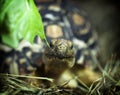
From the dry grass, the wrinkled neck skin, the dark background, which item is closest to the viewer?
the dry grass

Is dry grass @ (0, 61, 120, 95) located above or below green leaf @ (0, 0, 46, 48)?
below

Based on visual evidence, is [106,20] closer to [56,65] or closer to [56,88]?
[56,65]

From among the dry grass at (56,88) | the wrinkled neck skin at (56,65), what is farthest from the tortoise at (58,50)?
the dry grass at (56,88)

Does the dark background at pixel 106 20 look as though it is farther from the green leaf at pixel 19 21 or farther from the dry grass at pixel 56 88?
the green leaf at pixel 19 21

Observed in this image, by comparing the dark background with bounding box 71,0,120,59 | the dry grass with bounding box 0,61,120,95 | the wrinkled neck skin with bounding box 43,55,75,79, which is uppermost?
the dark background with bounding box 71,0,120,59

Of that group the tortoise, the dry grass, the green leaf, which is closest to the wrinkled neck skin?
the tortoise

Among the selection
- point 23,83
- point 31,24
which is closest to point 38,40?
point 23,83

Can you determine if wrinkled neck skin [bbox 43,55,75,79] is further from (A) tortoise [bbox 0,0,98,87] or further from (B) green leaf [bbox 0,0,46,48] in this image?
(B) green leaf [bbox 0,0,46,48]

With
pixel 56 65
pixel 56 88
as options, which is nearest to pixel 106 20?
pixel 56 65
